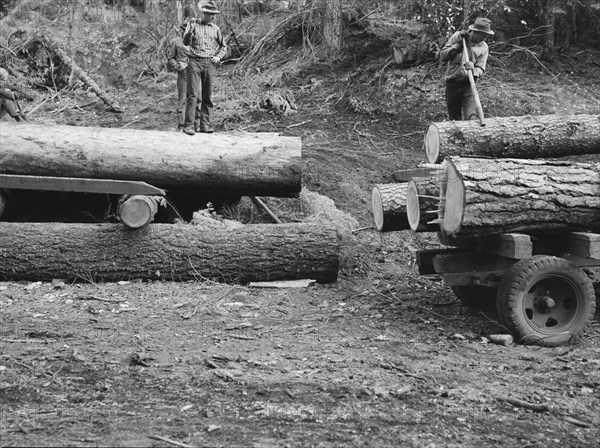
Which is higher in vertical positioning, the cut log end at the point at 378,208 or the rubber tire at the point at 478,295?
the cut log end at the point at 378,208

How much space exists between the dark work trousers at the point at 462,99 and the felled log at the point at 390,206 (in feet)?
10.3

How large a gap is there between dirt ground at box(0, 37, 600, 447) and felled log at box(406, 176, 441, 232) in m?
0.95

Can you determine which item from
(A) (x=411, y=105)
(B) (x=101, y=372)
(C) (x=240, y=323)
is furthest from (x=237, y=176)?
(A) (x=411, y=105)

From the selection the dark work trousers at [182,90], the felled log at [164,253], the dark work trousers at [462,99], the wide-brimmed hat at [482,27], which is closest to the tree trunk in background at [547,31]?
the dark work trousers at [462,99]

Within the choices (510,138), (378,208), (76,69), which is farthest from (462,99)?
(76,69)

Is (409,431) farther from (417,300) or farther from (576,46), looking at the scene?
(576,46)

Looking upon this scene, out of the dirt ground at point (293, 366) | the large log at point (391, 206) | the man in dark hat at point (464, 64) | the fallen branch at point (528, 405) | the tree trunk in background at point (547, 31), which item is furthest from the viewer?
the tree trunk in background at point (547, 31)

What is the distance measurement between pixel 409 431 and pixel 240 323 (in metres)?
2.87

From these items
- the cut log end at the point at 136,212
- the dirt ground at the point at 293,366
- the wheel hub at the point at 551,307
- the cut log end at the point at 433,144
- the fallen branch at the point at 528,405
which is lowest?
the dirt ground at the point at 293,366

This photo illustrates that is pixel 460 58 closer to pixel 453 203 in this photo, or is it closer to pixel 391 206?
pixel 391 206

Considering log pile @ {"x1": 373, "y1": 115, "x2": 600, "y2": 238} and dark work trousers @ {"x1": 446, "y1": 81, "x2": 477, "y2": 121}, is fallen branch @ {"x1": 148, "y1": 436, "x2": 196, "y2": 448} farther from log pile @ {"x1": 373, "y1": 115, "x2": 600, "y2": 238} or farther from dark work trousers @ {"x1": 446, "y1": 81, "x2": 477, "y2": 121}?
dark work trousers @ {"x1": 446, "y1": 81, "x2": 477, "y2": 121}

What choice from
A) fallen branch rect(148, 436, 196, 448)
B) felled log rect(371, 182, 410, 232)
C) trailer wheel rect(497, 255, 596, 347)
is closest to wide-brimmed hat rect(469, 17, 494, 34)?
felled log rect(371, 182, 410, 232)

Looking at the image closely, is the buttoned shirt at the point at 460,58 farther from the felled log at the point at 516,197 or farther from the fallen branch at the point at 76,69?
the fallen branch at the point at 76,69

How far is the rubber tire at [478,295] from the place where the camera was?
775 cm
